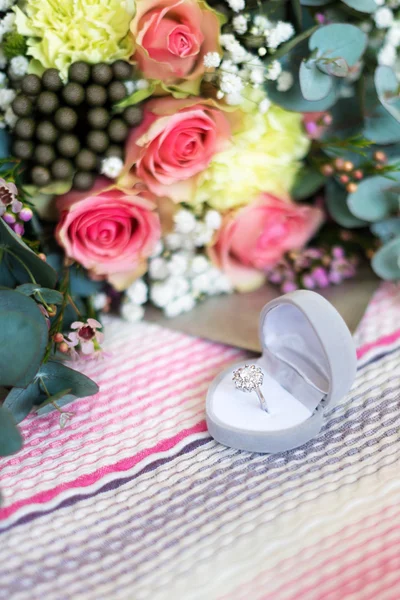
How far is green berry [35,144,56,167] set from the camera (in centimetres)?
59

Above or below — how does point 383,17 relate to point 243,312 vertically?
above

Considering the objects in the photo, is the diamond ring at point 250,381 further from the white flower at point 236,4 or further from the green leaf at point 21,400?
the white flower at point 236,4

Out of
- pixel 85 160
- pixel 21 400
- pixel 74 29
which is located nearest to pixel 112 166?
pixel 85 160

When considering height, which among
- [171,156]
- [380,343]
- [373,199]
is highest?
[171,156]

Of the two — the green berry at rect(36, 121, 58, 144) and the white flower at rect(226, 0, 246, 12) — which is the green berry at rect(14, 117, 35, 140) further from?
the white flower at rect(226, 0, 246, 12)

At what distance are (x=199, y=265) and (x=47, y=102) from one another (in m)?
0.24

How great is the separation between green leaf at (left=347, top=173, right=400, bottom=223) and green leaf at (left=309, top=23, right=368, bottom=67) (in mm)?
128

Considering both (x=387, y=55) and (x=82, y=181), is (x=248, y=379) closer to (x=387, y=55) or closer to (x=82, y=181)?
(x=82, y=181)

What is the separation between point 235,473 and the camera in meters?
0.50

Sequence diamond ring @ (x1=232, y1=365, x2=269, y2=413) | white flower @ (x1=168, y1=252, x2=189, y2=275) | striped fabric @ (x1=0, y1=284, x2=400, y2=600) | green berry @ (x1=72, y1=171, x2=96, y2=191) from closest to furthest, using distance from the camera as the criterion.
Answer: striped fabric @ (x1=0, y1=284, x2=400, y2=600), diamond ring @ (x1=232, y1=365, x2=269, y2=413), green berry @ (x1=72, y1=171, x2=96, y2=191), white flower @ (x1=168, y1=252, x2=189, y2=275)

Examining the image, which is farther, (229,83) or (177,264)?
(177,264)

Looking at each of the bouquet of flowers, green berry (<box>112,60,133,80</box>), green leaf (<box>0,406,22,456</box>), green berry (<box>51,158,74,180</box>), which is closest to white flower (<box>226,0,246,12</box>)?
the bouquet of flowers

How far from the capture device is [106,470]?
51cm

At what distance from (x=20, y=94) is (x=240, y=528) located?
442mm
